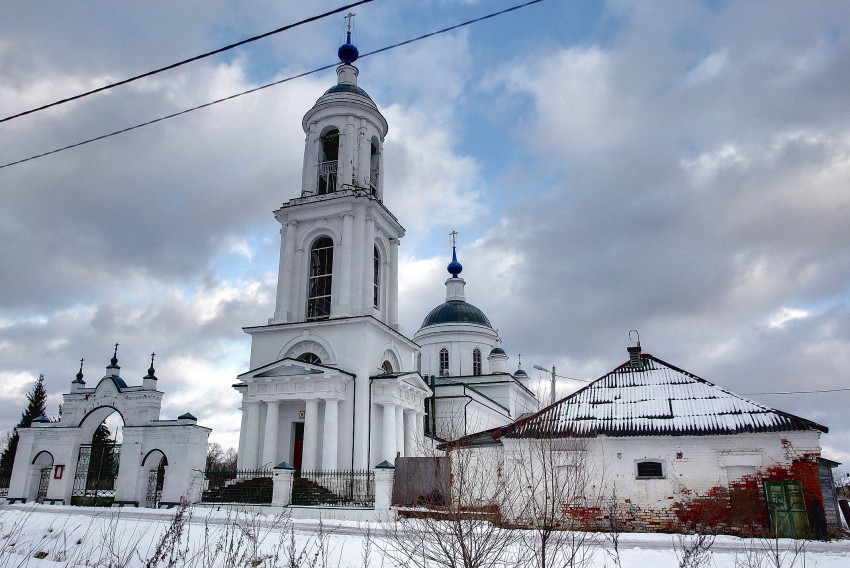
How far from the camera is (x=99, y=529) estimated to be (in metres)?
12.5

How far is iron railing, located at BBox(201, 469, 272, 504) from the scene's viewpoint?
60.7 ft

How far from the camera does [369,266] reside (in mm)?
24891

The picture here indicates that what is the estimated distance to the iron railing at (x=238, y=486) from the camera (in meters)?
18.5

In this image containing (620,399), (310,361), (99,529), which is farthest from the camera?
(310,361)

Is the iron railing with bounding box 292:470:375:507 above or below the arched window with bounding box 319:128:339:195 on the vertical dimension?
below

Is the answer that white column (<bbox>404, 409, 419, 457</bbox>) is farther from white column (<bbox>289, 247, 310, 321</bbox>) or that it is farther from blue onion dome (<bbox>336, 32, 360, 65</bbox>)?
blue onion dome (<bbox>336, 32, 360, 65</bbox>)

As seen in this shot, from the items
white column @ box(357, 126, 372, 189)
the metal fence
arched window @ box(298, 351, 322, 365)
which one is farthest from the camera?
white column @ box(357, 126, 372, 189)

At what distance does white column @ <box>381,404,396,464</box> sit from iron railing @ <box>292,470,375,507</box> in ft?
5.81

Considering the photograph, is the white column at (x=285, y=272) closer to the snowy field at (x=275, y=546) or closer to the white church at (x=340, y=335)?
the white church at (x=340, y=335)

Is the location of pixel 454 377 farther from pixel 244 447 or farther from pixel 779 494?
pixel 779 494

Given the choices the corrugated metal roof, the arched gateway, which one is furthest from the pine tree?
the corrugated metal roof

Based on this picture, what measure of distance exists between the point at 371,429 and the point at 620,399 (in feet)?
30.9

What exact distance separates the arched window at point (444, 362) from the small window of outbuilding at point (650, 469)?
77.1 ft

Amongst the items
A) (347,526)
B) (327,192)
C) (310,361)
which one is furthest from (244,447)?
(327,192)
